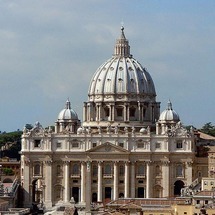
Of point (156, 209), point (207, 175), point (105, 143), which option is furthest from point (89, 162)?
point (156, 209)

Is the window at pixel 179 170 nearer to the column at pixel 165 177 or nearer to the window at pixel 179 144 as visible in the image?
the column at pixel 165 177

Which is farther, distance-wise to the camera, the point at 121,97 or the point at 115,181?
the point at 121,97

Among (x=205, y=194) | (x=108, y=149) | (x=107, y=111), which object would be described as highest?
(x=107, y=111)

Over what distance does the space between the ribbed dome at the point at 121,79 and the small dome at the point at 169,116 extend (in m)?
6.53

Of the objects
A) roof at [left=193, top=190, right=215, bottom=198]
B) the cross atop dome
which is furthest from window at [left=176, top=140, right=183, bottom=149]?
roof at [left=193, top=190, right=215, bottom=198]

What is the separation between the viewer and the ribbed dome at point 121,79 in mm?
166375

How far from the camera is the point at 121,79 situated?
167 meters

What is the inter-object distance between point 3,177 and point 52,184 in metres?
13.1

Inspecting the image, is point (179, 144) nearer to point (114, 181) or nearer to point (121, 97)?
point (114, 181)

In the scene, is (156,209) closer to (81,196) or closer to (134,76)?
(81,196)

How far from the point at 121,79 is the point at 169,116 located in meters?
11.8

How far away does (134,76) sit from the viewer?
550 feet

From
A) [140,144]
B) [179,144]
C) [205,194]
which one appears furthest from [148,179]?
[205,194]

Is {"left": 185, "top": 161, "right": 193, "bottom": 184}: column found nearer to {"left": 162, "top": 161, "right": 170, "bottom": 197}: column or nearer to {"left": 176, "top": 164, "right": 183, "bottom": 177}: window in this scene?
{"left": 176, "top": 164, "right": 183, "bottom": 177}: window
